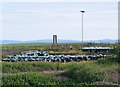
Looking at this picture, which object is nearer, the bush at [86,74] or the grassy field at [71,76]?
the grassy field at [71,76]

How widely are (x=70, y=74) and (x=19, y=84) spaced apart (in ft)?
10.8

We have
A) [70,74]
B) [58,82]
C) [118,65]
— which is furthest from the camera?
[118,65]

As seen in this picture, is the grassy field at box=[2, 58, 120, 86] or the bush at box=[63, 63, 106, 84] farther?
the bush at box=[63, 63, 106, 84]

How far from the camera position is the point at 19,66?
20.8 m

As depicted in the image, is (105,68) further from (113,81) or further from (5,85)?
(5,85)

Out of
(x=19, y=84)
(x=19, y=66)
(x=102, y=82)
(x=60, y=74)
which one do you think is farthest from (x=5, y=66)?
(x=102, y=82)

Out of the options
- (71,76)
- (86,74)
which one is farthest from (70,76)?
(86,74)

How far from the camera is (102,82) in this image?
1616 centimetres

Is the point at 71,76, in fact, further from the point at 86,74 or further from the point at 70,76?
the point at 86,74

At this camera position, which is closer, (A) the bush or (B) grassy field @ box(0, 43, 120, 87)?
(B) grassy field @ box(0, 43, 120, 87)

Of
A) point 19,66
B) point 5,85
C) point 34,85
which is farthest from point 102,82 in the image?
point 19,66

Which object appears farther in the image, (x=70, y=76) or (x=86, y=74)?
(x=70, y=76)

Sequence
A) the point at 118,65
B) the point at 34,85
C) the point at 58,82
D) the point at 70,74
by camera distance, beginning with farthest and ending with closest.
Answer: the point at 118,65 < the point at 70,74 < the point at 58,82 < the point at 34,85

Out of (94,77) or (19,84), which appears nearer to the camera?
(19,84)
